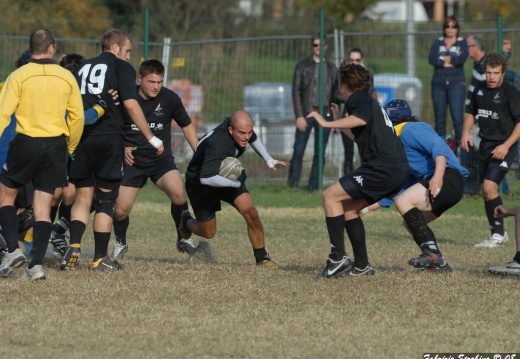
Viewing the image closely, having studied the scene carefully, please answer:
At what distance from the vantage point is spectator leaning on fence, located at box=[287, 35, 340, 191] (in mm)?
15961

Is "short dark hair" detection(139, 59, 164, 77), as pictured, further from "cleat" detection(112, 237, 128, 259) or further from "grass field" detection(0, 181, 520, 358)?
"grass field" detection(0, 181, 520, 358)

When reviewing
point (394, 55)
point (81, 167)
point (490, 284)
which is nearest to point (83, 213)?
point (81, 167)

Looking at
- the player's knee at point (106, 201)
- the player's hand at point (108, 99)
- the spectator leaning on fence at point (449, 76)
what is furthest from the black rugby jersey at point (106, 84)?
the spectator leaning on fence at point (449, 76)

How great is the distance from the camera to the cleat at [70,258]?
29.1 feet

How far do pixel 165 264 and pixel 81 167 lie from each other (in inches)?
50.1

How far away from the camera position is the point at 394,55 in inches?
697

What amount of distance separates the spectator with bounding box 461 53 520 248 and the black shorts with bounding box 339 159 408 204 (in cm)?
302

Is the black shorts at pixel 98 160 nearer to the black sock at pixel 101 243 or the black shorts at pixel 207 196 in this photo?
the black sock at pixel 101 243

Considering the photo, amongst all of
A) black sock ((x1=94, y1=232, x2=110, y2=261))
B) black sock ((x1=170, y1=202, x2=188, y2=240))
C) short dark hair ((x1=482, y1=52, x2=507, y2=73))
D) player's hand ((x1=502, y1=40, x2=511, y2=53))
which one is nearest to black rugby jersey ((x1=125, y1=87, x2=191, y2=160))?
black sock ((x1=170, y1=202, x2=188, y2=240))

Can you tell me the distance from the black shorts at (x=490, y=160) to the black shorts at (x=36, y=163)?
5.08m

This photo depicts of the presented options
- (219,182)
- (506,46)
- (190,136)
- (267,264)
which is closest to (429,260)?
(267,264)

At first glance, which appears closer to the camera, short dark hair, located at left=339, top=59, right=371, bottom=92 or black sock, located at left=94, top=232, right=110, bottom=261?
short dark hair, located at left=339, top=59, right=371, bottom=92

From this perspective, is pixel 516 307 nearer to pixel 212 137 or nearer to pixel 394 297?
pixel 394 297

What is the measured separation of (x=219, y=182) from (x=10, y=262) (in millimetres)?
1878
